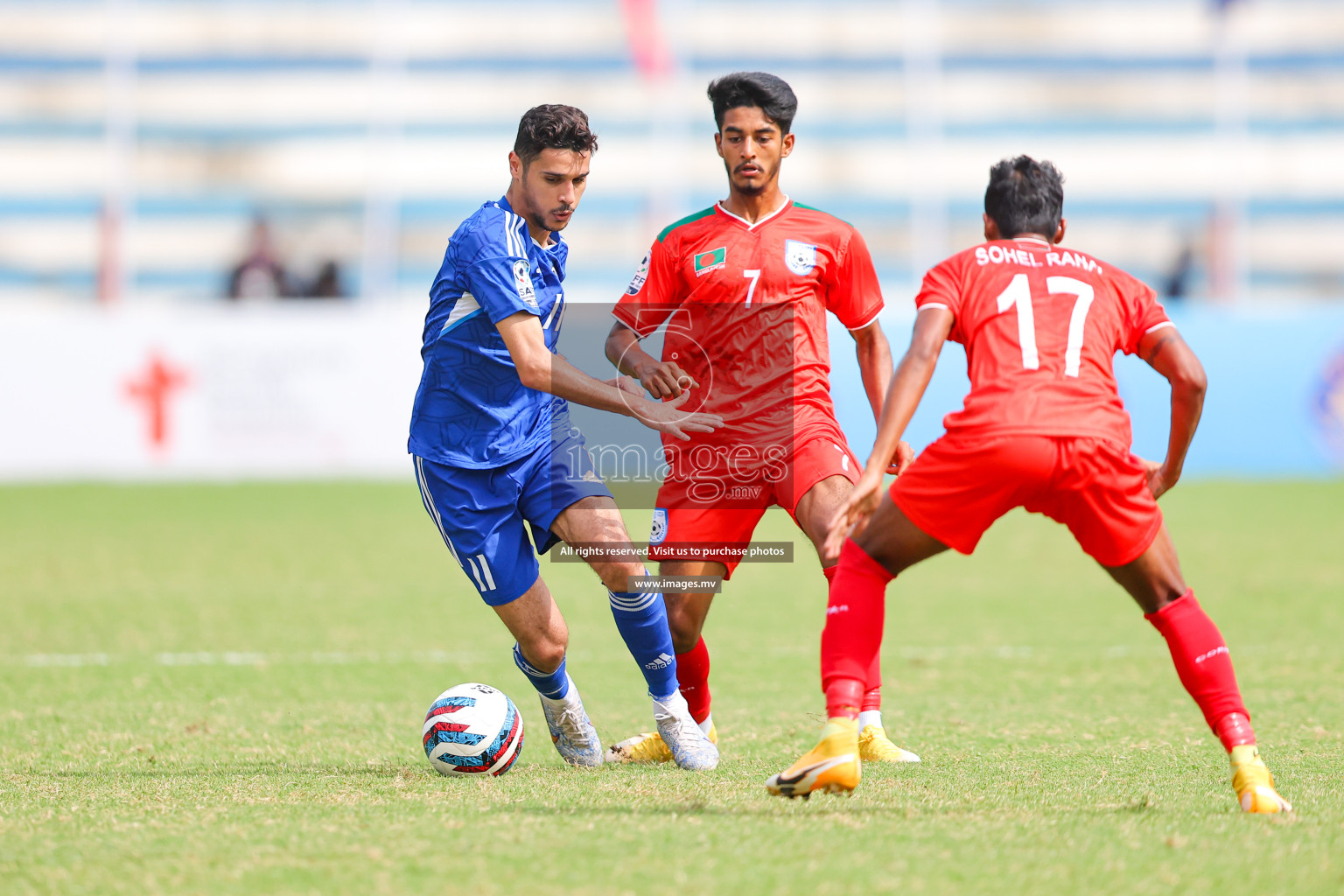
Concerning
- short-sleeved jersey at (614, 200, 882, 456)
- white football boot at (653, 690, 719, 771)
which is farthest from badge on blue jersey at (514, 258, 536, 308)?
white football boot at (653, 690, 719, 771)

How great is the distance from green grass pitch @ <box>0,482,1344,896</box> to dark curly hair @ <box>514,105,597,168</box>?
2.18 m

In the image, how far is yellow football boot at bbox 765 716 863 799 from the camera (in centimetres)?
414

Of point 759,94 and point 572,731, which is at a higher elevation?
point 759,94

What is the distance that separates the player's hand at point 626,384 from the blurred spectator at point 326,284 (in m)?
13.5

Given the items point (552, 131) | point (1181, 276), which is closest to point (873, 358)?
point (552, 131)

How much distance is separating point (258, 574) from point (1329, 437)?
11.5 metres

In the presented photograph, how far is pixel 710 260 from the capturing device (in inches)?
218

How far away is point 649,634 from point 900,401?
1.58 m

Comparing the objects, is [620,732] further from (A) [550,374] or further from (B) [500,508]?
(A) [550,374]

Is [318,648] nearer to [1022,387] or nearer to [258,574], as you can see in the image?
[258,574]

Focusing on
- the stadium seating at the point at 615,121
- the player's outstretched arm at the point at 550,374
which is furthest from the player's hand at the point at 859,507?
the stadium seating at the point at 615,121

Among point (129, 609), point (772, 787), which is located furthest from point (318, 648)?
point (772, 787)

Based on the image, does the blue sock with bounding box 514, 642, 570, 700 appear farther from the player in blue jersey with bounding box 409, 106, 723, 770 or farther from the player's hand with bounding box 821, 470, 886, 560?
the player's hand with bounding box 821, 470, 886, 560

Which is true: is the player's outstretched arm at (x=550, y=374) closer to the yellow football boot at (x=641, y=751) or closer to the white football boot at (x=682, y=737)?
the white football boot at (x=682, y=737)
